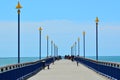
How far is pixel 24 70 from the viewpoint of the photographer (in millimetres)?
38469

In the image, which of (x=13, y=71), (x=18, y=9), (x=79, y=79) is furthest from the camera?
(x=18, y=9)

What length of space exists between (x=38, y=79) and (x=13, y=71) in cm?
640

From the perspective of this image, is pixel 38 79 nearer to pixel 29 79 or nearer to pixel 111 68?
pixel 29 79

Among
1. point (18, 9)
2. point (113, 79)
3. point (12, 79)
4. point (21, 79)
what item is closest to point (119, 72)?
point (113, 79)

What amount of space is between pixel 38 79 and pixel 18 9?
755cm

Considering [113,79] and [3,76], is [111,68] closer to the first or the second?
Result: [113,79]

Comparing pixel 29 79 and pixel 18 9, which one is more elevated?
pixel 18 9

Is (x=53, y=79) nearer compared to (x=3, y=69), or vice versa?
(x=3, y=69)

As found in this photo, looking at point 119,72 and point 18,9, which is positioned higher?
point 18,9

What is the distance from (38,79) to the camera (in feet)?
122

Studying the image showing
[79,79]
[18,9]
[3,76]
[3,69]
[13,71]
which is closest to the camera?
[3,76]

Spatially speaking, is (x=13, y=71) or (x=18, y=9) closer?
(x=13, y=71)

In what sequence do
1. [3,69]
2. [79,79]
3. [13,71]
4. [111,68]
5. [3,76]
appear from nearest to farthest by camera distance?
[3,76], [3,69], [13,71], [111,68], [79,79]

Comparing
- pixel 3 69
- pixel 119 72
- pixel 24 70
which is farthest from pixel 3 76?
pixel 24 70
